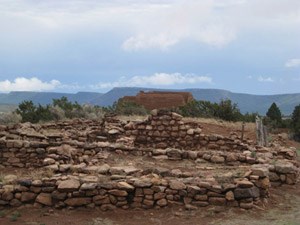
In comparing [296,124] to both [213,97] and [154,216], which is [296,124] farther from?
[213,97]

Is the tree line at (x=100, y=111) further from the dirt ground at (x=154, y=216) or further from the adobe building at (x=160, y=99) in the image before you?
the adobe building at (x=160, y=99)

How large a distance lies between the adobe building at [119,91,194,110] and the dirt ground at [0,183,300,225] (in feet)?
159

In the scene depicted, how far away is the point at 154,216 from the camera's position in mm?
7797

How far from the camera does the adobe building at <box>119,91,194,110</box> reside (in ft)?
188

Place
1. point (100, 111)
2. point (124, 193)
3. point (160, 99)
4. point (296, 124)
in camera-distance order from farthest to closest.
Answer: point (160, 99) < point (296, 124) < point (100, 111) < point (124, 193)

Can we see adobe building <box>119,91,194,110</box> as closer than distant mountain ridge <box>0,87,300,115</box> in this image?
Yes

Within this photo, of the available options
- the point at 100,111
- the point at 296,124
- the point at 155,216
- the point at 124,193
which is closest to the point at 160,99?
the point at 296,124

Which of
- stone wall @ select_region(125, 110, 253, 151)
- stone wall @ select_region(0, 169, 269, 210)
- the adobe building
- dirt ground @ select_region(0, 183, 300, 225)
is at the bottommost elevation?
dirt ground @ select_region(0, 183, 300, 225)

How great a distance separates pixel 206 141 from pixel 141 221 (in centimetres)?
734

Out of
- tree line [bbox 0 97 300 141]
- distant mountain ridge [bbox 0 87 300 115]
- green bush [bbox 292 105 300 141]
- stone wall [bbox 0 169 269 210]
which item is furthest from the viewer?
distant mountain ridge [bbox 0 87 300 115]

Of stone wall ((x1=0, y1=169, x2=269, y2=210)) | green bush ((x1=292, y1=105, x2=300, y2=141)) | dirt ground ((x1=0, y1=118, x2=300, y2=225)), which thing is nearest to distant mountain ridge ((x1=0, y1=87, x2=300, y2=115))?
green bush ((x1=292, y1=105, x2=300, y2=141))

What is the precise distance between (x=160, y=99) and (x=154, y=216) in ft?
170

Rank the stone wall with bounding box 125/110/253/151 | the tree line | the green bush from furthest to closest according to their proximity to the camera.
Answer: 1. the green bush
2. the tree line
3. the stone wall with bounding box 125/110/253/151

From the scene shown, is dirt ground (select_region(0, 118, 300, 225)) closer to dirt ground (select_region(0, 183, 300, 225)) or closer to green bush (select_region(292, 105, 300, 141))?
dirt ground (select_region(0, 183, 300, 225))
